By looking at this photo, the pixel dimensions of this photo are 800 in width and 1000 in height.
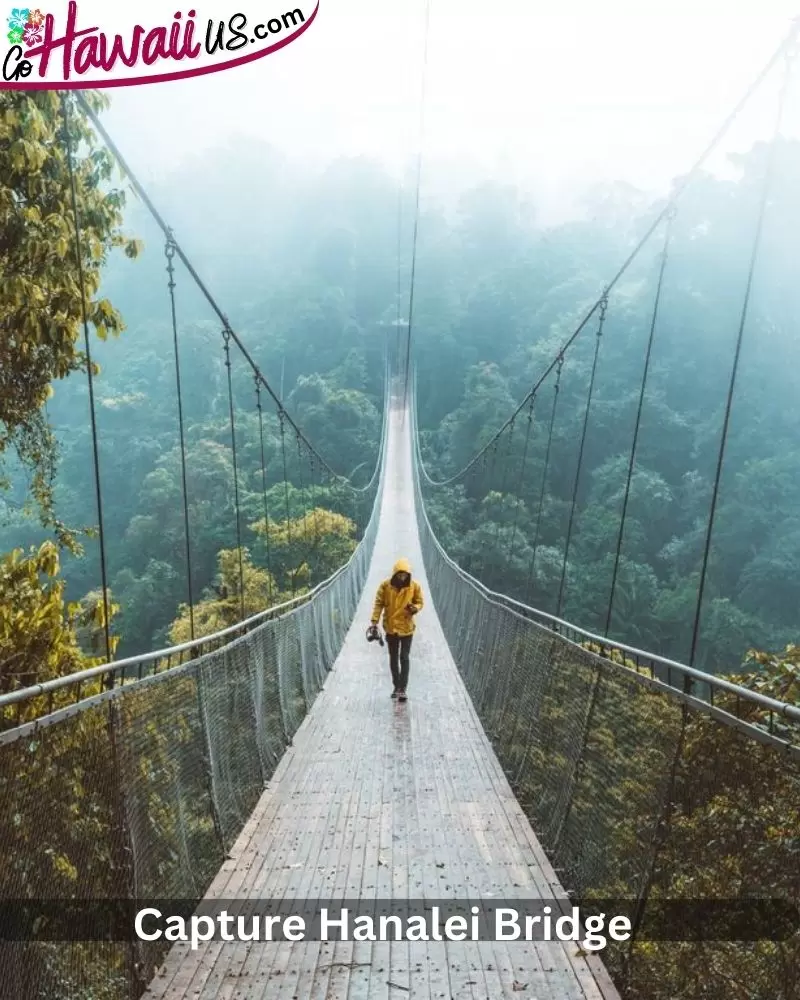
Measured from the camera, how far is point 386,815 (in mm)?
3832

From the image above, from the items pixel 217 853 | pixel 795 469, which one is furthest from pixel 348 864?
pixel 795 469

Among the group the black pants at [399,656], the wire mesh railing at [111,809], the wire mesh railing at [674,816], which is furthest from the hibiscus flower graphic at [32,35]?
the black pants at [399,656]

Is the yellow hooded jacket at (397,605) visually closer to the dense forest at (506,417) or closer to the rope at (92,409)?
the dense forest at (506,417)

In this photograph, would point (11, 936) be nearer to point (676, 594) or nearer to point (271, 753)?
point (271, 753)

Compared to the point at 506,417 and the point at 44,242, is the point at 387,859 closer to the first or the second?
the point at 44,242

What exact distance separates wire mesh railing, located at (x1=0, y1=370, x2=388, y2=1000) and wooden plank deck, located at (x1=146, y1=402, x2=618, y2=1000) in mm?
182

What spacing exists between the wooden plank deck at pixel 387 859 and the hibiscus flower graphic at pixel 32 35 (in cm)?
328

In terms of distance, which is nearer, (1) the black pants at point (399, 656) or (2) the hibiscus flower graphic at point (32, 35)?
(2) the hibiscus flower graphic at point (32, 35)

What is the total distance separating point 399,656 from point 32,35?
404cm

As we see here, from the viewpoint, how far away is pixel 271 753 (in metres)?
4.64

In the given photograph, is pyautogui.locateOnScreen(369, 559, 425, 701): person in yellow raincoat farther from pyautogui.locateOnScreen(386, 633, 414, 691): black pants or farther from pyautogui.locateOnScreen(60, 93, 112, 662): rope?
pyautogui.locateOnScreen(60, 93, 112, 662): rope

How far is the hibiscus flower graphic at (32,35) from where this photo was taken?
397 cm

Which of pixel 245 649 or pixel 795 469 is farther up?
pixel 245 649

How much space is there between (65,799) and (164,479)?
3089 cm
